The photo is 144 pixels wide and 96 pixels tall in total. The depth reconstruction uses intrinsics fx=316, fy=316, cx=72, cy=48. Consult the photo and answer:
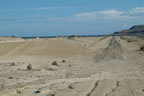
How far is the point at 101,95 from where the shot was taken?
36.0 feet

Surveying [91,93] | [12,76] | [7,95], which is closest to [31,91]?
[7,95]

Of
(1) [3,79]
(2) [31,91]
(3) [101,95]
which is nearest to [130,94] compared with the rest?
(3) [101,95]

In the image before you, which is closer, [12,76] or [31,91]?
[31,91]

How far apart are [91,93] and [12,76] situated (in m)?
7.39

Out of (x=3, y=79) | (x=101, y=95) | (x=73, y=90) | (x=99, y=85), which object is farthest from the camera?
(x=3, y=79)

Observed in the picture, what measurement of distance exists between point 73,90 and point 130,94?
2318mm

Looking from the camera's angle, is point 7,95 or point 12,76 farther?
point 12,76

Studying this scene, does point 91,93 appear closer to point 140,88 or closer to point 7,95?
point 140,88

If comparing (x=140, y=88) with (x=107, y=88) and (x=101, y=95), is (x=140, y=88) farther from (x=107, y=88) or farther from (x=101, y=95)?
(x=101, y=95)

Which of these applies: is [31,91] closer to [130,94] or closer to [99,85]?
[99,85]

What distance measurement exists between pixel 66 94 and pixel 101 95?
4.33 feet

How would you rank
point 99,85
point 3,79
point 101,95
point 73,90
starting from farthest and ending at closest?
point 3,79 < point 99,85 < point 73,90 < point 101,95

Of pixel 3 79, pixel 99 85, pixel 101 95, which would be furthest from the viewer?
pixel 3 79

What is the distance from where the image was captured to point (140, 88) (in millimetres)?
12211
